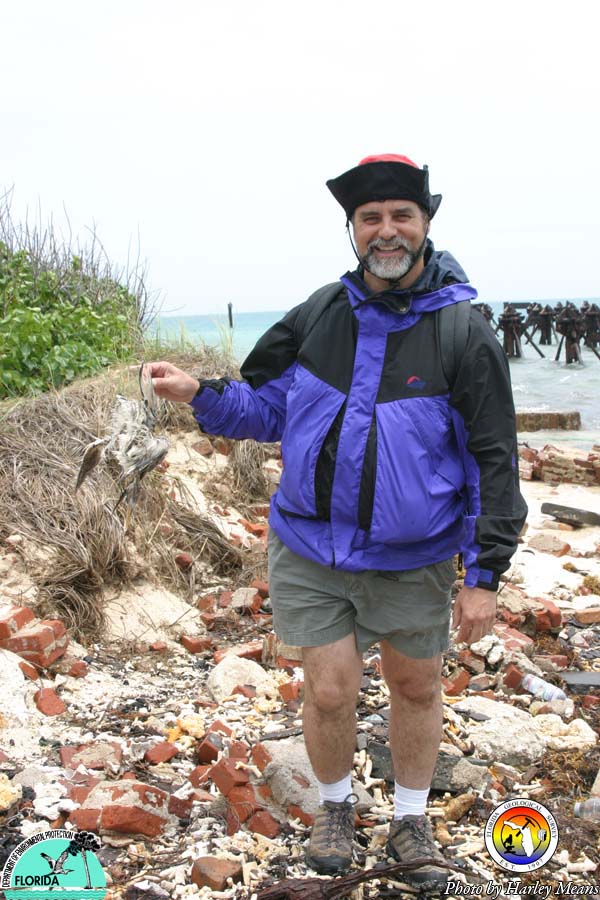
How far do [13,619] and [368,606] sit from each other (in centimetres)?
219

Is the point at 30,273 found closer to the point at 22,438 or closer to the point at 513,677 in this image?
the point at 22,438

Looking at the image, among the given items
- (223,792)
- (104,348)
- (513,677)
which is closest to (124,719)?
(223,792)

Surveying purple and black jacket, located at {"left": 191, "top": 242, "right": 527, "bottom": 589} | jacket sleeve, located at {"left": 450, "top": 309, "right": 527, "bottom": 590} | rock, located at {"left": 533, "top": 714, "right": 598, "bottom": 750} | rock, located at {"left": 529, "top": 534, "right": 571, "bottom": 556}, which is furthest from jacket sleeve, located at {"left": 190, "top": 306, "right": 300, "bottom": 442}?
rock, located at {"left": 529, "top": 534, "right": 571, "bottom": 556}

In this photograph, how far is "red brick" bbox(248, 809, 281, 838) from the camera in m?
3.16

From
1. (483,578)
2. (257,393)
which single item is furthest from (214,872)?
(257,393)

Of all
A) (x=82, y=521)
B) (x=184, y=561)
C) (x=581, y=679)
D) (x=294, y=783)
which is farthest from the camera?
(x=184, y=561)

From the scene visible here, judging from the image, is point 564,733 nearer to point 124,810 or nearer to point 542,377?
point 124,810

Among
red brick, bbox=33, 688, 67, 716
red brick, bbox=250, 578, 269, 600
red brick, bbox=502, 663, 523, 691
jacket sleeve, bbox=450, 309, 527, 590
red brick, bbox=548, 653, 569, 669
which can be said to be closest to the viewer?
jacket sleeve, bbox=450, 309, 527, 590

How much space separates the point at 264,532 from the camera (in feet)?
21.5

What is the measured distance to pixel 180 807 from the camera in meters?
3.29

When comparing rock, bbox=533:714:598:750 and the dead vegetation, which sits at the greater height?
the dead vegetation

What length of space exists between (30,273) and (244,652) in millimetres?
5547

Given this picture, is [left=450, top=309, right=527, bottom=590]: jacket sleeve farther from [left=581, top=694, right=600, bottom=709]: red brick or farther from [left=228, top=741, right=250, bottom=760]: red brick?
[left=581, top=694, right=600, bottom=709]: red brick

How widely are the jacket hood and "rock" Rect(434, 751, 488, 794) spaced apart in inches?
71.7
